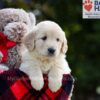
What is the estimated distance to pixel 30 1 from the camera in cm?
830

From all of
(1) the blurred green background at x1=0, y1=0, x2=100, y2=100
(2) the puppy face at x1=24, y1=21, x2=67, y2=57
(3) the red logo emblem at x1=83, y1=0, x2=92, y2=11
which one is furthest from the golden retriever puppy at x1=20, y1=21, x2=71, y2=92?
(1) the blurred green background at x1=0, y1=0, x2=100, y2=100

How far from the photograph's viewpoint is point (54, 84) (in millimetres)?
3826

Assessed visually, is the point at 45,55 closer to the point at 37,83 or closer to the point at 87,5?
the point at 37,83

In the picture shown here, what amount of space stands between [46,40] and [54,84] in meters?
0.24

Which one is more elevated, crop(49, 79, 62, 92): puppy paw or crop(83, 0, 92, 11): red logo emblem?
crop(83, 0, 92, 11): red logo emblem

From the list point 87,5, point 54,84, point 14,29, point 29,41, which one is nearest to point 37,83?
point 54,84

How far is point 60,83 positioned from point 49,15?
4.83 m

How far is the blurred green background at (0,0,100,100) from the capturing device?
8.57 meters

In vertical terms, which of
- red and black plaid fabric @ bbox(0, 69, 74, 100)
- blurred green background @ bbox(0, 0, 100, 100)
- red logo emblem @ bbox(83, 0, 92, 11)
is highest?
red logo emblem @ bbox(83, 0, 92, 11)

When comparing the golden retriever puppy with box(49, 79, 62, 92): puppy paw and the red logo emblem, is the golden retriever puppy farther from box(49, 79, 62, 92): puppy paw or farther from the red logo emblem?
the red logo emblem

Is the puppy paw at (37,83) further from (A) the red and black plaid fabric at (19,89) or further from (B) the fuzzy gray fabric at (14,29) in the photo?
(B) the fuzzy gray fabric at (14,29)

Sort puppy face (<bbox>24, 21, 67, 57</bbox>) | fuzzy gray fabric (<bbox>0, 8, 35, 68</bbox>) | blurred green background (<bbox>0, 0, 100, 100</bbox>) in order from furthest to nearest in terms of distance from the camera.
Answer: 1. blurred green background (<bbox>0, 0, 100, 100</bbox>)
2. fuzzy gray fabric (<bbox>0, 8, 35, 68</bbox>)
3. puppy face (<bbox>24, 21, 67, 57</bbox>)

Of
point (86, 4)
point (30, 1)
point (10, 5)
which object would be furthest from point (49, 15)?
point (86, 4)

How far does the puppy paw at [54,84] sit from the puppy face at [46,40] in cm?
14
